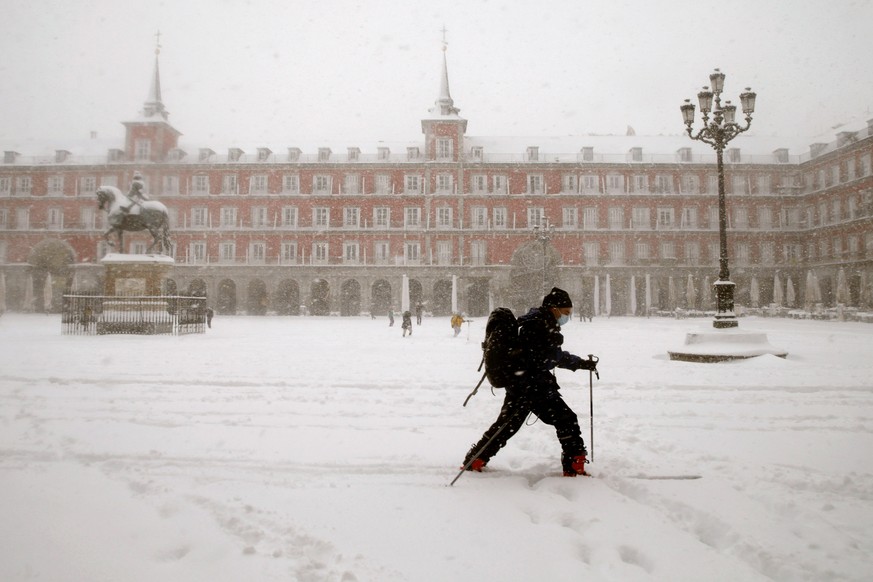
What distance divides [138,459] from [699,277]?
4262 cm

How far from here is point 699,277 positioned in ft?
132

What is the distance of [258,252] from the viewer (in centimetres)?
4134

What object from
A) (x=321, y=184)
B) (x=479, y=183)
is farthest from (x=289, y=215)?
(x=479, y=183)

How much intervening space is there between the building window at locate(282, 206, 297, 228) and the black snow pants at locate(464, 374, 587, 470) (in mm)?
39852

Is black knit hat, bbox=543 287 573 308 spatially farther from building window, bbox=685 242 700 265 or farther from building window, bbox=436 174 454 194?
building window, bbox=685 242 700 265

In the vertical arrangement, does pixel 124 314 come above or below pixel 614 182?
below

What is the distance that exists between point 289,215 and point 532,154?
20.0 meters

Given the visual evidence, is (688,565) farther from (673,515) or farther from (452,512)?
(452,512)

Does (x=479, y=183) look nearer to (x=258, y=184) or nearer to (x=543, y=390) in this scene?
(x=258, y=184)

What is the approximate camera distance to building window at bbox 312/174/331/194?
41594 mm

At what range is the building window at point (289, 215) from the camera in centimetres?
4150

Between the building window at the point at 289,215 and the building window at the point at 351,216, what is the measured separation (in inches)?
158

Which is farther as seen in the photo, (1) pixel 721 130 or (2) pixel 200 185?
(2) pixel 200 185

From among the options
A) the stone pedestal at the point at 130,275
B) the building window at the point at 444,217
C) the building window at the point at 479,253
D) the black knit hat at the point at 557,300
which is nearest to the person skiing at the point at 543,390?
the black knit hat at the point at 557,300
